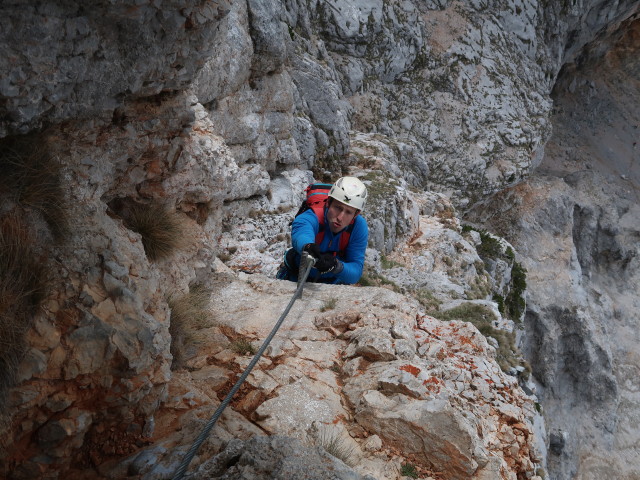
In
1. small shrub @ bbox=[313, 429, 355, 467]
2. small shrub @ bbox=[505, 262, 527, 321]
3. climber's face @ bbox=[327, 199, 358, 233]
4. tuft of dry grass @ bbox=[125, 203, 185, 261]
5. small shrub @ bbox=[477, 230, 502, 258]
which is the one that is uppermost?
climber's face @ bbox=[327, 199, 358, 233]

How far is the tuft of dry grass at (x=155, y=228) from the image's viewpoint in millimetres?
5854

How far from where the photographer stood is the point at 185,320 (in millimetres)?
5363

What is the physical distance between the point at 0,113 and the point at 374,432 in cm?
405

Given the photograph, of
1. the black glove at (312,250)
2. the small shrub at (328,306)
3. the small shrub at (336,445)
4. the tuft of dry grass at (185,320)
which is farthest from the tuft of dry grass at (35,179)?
the small shrub at (328,306)

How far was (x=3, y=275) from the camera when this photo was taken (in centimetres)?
319

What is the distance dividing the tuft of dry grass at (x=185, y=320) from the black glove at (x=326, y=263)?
1.71m

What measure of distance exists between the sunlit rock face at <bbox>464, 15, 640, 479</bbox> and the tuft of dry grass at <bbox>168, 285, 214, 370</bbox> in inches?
912

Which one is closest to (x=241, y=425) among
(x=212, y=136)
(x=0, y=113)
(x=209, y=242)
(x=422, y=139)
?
(x=0, y=113)

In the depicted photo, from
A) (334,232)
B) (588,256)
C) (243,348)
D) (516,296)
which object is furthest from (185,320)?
(588,256)

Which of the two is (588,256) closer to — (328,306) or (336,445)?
(328,306)

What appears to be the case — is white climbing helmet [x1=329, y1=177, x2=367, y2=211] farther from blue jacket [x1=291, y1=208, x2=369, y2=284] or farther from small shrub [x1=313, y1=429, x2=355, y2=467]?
small shrub [x1=313, y1=429, x2=355, y2=467]

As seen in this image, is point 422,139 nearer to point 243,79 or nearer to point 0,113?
point 243,79

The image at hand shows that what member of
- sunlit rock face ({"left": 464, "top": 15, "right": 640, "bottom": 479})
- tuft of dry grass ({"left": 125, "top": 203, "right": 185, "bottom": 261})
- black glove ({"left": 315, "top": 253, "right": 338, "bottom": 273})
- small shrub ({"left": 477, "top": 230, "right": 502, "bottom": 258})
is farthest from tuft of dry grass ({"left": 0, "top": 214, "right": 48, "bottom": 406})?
sunlit rock face ({"left": 464, "top": 15, "right": 640, "bottom": 479})

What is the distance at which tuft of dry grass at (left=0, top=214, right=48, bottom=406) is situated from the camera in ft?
10.1
